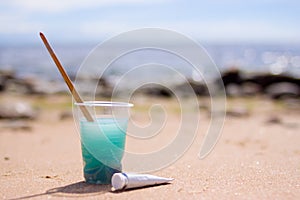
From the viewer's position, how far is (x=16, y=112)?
8.86 metres

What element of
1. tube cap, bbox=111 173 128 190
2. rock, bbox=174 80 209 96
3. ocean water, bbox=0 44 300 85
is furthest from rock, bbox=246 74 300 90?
tube cap, bbox=111 173 128 190

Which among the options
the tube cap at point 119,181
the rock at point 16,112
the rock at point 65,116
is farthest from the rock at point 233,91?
the tube cap at point 119,181

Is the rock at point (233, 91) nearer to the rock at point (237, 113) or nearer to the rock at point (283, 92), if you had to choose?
the rock at point (283, 92)

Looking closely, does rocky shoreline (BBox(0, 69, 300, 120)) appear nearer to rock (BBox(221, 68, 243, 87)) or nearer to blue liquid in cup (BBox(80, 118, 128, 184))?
rock (BBox(221, 68, 243, 87))

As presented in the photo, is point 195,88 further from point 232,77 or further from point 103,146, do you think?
point 103,146

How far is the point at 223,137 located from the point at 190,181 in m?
3.07

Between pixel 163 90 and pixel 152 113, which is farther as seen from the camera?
pixel 163 90

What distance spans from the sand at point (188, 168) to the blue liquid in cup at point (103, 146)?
123 mm

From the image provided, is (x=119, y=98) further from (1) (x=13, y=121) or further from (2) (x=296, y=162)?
(2) (x=296, y=162)

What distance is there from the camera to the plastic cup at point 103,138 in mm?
3609

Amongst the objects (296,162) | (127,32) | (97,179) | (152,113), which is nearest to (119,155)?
(97,179)

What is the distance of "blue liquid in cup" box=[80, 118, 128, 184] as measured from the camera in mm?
3607

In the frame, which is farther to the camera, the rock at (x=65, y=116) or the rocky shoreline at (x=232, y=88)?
the rocky shoreline at (x=232, y=88)

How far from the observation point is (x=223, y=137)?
22.4 feet
